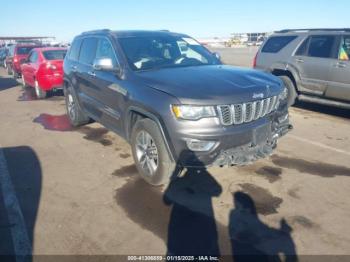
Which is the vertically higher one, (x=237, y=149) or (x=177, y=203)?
(x=237, y=149)

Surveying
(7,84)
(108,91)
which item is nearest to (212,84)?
(108,91)

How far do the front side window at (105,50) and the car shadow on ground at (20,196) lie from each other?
207 cm

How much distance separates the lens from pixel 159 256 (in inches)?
125

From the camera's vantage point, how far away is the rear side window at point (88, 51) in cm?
610

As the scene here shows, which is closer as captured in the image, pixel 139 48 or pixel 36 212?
pixel 36 212

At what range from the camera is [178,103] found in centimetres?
382

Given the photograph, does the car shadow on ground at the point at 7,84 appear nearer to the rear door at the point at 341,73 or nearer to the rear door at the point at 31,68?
the rear door at the point at 31,68

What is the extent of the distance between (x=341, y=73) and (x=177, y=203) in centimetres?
560

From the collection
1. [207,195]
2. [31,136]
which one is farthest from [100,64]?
[31,136]

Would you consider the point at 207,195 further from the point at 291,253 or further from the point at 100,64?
the point at 100,64

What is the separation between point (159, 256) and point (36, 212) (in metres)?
1.73

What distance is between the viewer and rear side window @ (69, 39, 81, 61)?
6.94 meters

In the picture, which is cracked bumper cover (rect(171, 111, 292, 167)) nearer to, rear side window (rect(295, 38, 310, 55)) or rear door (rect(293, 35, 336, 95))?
rear door (rect(293, 35, 336, 95))

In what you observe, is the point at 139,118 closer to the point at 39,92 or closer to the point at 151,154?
the point at 151,154
